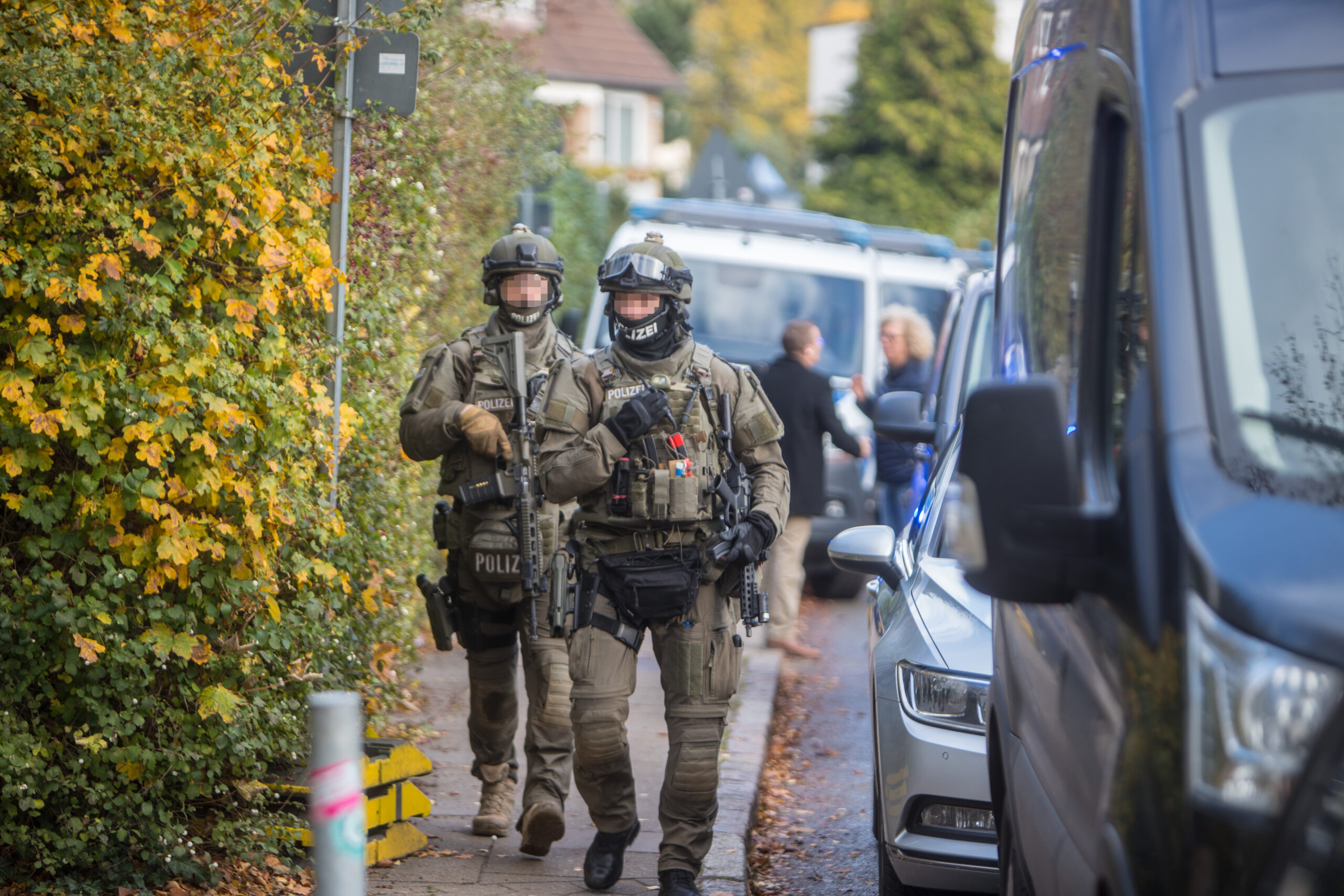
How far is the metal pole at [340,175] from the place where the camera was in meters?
5.17

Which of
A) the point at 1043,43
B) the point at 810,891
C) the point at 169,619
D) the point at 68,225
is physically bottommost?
the point at 810,891

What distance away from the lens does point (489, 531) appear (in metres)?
5.57

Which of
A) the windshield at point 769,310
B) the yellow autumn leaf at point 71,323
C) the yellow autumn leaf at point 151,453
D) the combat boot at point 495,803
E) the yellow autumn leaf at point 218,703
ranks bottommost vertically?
the combat boot at point 495,803

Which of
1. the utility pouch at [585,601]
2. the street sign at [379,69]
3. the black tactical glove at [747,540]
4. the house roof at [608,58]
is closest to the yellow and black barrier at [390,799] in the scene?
the utility pouch at [585,601]

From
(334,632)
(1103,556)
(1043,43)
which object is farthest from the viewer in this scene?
(334,632)

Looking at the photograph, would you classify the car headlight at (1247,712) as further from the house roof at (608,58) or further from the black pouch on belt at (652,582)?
the house roof at (608,58)

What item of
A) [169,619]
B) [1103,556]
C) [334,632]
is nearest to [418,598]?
[334,632]

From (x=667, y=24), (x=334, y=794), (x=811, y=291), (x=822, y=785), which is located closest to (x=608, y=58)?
(x=667, y=24)

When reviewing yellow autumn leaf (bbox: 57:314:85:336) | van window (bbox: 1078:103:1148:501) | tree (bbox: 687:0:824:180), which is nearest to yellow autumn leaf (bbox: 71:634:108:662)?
yellow autumn leaf (bbox: 57:314:85:336)

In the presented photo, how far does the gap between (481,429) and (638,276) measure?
0.92 m

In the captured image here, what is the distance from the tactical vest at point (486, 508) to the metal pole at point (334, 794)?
3.19 m

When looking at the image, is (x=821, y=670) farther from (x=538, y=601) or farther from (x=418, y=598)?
(x=538, y=601)

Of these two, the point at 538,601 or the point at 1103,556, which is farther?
the point at 538,601

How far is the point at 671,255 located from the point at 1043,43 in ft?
5.78
